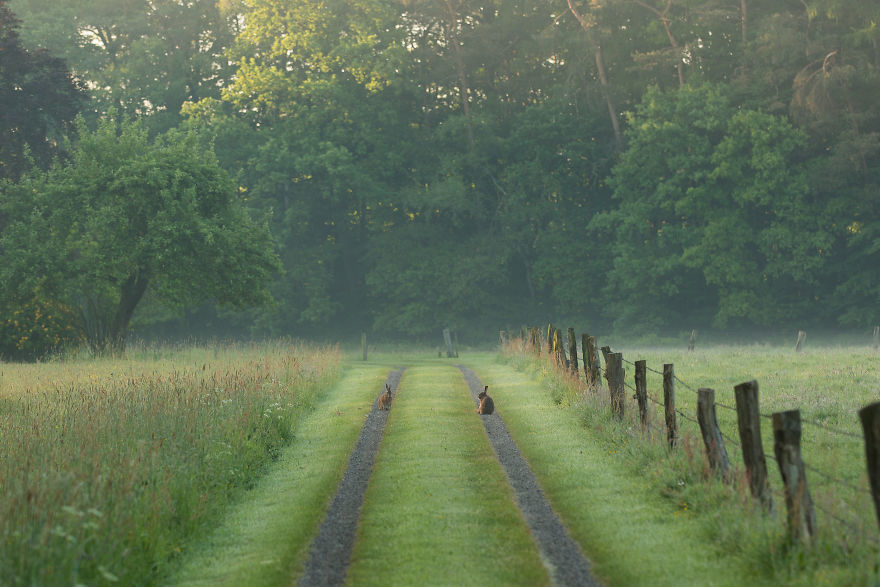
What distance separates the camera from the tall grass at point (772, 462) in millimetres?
8164

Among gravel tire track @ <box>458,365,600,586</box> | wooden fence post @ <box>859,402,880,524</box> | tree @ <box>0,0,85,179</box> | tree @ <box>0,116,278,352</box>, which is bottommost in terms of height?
gravel tire track @ <box>458,365,600,586</box>

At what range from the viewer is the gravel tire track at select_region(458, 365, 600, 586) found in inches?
351

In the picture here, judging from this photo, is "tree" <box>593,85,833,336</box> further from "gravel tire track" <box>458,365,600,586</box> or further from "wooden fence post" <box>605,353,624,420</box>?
"gravel tire track" <box>458,365,600,586</box>

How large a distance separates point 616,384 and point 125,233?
26.2 meters

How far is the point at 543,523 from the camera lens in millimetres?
10734

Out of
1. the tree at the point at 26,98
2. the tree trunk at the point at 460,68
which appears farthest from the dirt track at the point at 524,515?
the tree trunk at the point at 460,68

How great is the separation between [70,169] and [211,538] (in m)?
31.1

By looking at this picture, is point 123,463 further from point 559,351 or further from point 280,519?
point 559,351

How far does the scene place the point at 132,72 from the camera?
62.9m

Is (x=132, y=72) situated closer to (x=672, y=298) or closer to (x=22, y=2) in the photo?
(x=22, y=2)

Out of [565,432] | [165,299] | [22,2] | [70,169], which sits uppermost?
[22,2]

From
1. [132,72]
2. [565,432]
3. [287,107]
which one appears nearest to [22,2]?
[132,72]

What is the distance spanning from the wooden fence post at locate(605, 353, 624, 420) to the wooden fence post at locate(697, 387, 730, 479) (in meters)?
5.19

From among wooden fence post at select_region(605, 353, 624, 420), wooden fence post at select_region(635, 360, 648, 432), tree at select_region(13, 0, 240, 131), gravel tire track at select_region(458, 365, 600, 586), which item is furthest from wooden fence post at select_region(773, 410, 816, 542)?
Answer: tree at select_region(13, 0, 240, 131)
